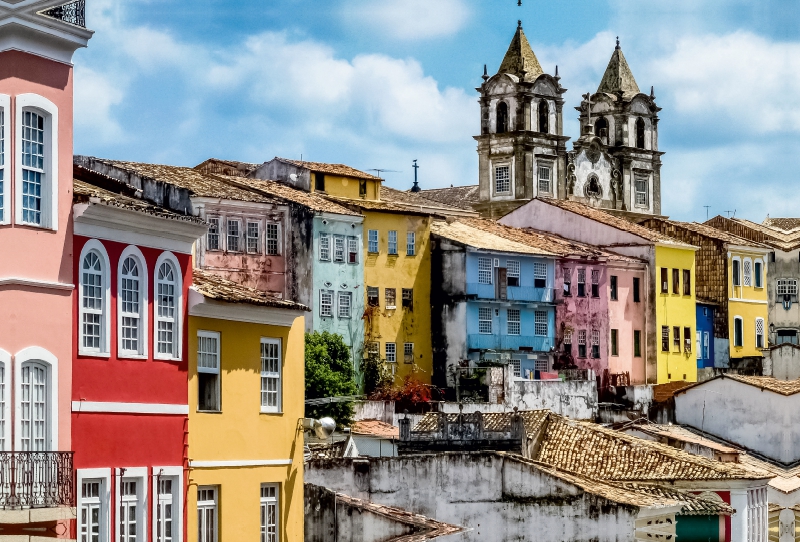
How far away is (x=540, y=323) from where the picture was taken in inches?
3312

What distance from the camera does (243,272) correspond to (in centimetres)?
6944

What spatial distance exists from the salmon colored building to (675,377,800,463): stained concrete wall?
46.6 meters

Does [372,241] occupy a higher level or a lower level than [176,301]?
higher

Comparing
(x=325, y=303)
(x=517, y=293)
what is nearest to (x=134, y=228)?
(x=325, y=303)

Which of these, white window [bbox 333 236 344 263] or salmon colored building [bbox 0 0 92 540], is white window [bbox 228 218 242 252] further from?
salmon colored building [bbox 0 0 92 540]

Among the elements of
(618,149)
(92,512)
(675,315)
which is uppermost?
(618,149)

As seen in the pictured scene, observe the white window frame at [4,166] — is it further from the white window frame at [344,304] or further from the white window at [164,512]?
the white window frame at [344,304]

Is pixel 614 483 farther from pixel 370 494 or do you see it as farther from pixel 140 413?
pixel 140 413

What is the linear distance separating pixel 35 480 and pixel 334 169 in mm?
55165

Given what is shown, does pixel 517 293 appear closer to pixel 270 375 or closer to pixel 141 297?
pixel 270 375

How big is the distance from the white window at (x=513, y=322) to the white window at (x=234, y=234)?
55.7ft

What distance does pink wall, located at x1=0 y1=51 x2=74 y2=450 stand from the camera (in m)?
25.3

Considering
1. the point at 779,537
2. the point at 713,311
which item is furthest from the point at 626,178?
the point at 779,537

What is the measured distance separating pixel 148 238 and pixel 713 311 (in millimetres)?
73920
